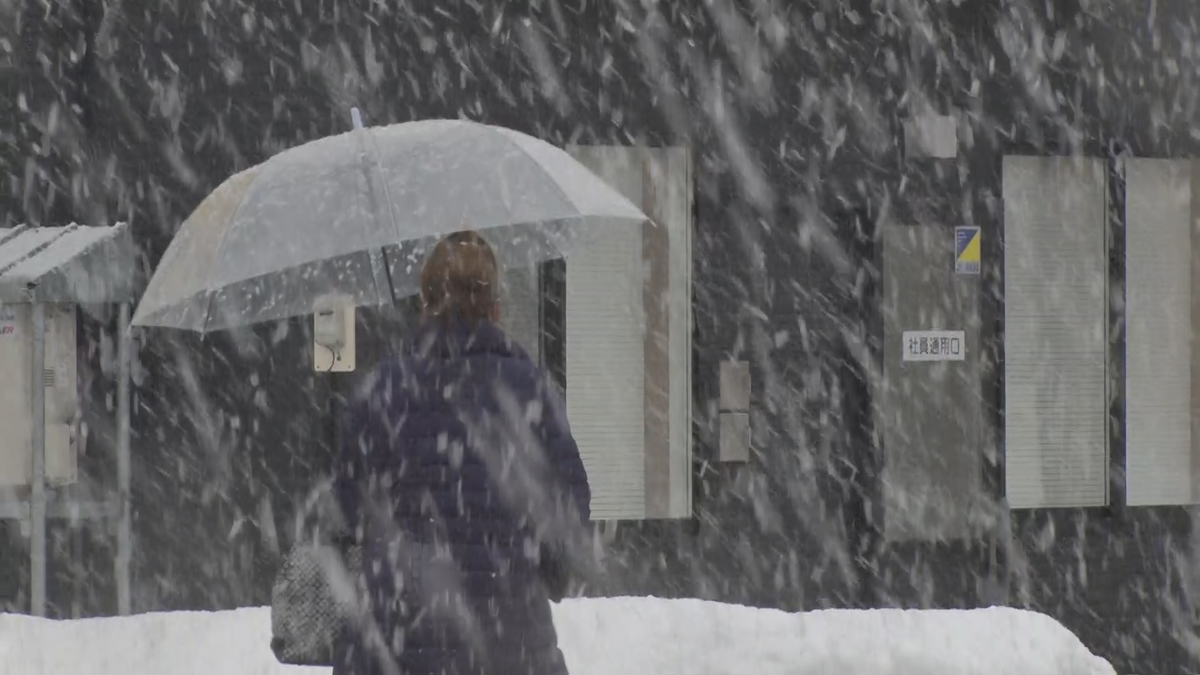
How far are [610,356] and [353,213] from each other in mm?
5176

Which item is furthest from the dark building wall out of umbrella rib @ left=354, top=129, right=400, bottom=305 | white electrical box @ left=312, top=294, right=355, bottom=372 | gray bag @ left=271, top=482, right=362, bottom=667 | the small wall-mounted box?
gray bag @ left=271, top=482, right=362, bottom=667

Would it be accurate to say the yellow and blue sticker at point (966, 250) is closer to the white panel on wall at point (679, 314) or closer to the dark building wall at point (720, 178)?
the dark building wall at point (720, 178)

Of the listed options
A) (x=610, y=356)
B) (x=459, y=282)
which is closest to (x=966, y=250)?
→ (x=610, y=356)

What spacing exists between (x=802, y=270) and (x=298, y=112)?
2833mm

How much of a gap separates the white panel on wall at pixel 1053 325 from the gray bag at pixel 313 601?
22.9ft

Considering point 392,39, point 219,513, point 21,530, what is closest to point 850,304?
point 392,39

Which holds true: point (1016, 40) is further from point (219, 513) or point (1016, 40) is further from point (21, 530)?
point (21, 530)

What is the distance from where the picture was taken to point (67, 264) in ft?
29.2

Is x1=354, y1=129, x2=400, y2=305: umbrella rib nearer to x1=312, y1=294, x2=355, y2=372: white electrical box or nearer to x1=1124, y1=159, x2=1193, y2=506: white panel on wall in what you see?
x1=312, y1=294, x2=355, y2=372: white electrical box

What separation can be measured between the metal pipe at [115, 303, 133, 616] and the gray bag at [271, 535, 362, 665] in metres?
4.82

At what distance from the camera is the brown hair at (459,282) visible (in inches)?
185

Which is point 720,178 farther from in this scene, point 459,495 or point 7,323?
point 459,495

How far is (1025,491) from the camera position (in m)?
11.3

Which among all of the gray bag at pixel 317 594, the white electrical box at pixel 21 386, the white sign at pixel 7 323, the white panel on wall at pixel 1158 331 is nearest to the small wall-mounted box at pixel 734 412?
the white panel on wall at pixel 1158 331
